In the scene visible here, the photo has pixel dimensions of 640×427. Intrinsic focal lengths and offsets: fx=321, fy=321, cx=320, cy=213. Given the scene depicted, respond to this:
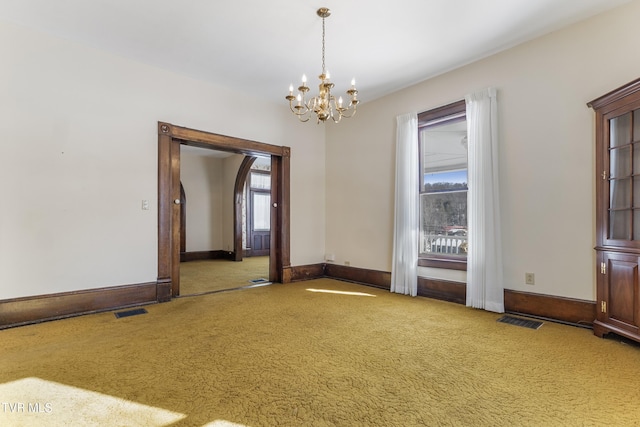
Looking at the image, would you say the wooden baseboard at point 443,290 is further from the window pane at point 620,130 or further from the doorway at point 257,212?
the doorway at point 257,212

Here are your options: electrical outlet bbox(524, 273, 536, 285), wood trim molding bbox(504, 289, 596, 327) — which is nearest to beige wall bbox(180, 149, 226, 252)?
wood trim molding bbox(504, 289, 596, 327)

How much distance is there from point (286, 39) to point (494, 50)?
7.85 feet

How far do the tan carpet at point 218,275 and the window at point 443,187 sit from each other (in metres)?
2.97

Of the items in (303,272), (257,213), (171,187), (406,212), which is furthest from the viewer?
(257,213)

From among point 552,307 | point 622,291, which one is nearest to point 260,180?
point 552,307

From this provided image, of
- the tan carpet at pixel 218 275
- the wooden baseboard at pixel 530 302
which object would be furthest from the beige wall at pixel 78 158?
the wooden baseboard at pixel 530 302

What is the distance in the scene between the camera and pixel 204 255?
28.0 ft

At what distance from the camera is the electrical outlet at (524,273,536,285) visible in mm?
3463

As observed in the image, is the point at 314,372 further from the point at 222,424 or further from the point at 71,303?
the point at 71,303

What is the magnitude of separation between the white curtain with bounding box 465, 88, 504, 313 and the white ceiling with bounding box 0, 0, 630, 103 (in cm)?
74

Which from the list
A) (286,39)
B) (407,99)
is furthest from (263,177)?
(286,39)

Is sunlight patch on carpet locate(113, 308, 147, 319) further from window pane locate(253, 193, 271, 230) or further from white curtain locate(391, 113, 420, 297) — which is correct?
window pane locate(253, 193, 271, 230)

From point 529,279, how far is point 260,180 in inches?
299

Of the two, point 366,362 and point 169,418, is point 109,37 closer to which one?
point 169,418
